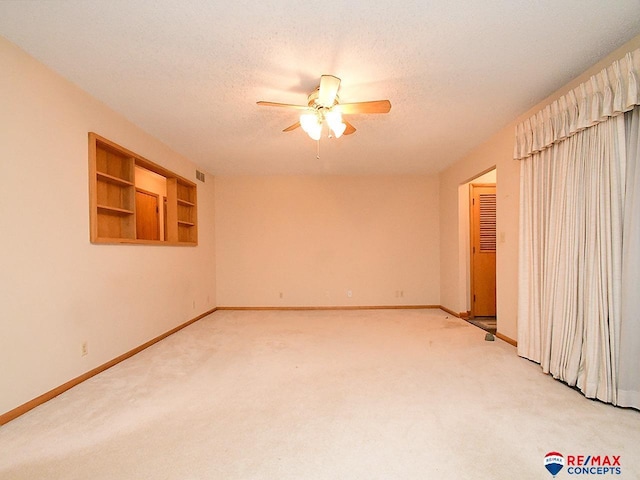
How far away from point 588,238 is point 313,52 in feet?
8.13

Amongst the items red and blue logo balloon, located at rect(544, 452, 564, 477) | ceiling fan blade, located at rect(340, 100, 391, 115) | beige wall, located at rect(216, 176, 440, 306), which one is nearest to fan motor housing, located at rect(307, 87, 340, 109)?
ceiling fan blade, located at rect(340, 100, 391, 115)

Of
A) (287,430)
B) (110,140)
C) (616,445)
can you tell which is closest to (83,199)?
(110,140)

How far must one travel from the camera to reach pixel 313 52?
7.01 ft

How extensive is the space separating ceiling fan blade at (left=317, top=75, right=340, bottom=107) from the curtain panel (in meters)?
1.87

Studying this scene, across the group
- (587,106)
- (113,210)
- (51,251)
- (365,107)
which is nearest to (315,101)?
(365,107)

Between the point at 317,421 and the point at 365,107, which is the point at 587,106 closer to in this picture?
the point at 365,107

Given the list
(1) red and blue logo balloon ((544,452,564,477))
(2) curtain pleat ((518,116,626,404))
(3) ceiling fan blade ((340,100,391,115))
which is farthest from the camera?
(3) ceiling fan blade ((340,100,391,115))

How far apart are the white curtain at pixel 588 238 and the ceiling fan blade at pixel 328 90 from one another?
1.88m

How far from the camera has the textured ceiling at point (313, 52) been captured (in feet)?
5.83

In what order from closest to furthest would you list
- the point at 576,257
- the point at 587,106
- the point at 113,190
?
the point at 587,106 < the point at 576,257 < the point at 113,190

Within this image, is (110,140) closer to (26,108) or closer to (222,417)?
(26,108)

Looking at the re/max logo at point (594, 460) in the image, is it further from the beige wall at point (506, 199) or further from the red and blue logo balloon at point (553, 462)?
the beige wall at point (506, 199)

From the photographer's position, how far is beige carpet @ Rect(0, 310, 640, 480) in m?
1.55

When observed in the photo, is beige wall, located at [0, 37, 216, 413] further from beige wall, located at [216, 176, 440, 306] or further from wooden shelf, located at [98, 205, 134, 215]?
beige wall, located at [216, 176, 440, 306]
